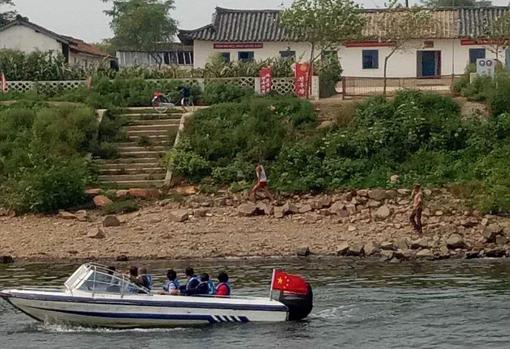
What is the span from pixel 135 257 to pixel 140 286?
365 inches

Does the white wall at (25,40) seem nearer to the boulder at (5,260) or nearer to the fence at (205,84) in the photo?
the fence at (205,84)

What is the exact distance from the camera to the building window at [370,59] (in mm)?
65062

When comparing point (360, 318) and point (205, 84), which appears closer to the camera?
point (360, 318)

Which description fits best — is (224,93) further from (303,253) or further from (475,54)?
(475,54)

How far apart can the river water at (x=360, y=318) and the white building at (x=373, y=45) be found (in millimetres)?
32364

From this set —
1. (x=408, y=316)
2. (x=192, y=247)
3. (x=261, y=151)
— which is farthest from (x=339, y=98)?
(x=408, y=316)

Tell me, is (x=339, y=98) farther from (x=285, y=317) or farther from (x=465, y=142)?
(x=285, y=317)

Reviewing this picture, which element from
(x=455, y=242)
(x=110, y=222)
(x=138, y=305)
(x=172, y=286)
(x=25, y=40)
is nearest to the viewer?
(x=138, y=305)

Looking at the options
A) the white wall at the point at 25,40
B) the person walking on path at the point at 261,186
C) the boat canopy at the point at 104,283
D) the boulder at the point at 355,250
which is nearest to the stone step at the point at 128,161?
the person walking on path at the point at 261,186

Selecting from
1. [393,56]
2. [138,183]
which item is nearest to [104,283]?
[138,183]

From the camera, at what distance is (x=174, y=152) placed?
139 feet

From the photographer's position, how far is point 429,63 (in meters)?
65.0

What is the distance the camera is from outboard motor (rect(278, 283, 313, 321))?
25578 mm

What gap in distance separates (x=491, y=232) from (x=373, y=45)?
30.8 metres
